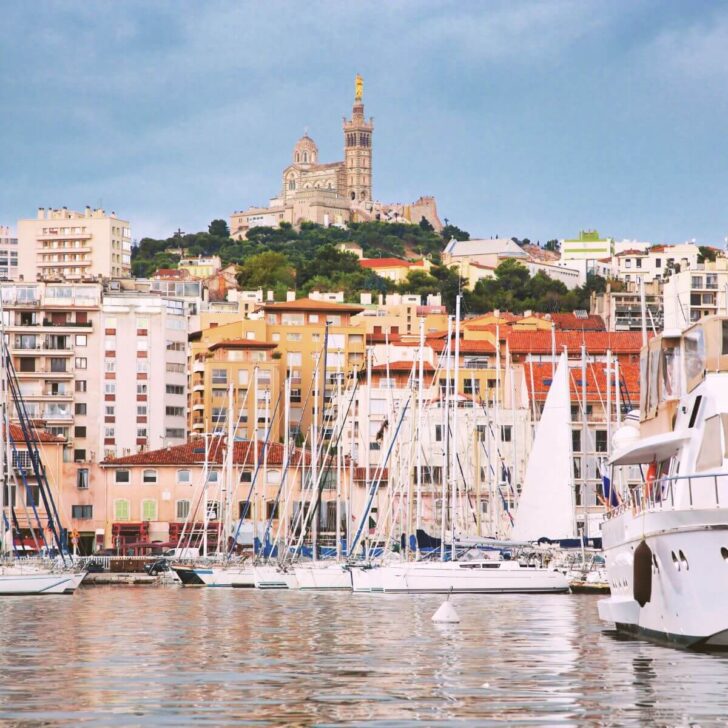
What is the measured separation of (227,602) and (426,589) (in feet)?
25.5

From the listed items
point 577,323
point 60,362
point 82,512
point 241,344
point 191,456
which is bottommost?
point 82,512

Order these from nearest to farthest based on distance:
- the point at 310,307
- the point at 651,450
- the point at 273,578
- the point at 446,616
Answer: the point at 651,450 < the point at 446,616 < the point at 273,578 < the point at 310,307

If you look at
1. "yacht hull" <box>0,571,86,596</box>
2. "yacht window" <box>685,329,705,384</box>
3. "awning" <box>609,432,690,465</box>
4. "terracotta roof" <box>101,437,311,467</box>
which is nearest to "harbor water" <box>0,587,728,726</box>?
"awning" <box>609,432,690,465</box>

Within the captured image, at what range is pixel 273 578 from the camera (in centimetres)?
7644

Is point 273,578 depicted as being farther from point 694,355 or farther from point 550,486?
point 694,355

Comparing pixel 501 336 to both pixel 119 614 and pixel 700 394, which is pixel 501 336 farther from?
pixel 700 394

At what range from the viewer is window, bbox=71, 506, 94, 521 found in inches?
4523

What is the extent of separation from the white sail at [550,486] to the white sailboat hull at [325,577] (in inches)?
506

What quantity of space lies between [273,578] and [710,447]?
48.9 metres

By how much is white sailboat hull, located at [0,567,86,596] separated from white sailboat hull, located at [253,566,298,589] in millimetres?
10856

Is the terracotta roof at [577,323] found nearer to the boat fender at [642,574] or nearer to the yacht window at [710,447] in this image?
the boat fender at [642,574]

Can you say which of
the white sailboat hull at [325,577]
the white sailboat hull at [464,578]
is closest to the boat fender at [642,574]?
the white sailboat hull at [464,578]

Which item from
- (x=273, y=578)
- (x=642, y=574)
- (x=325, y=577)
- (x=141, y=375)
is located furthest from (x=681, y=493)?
(x=141, y=375)

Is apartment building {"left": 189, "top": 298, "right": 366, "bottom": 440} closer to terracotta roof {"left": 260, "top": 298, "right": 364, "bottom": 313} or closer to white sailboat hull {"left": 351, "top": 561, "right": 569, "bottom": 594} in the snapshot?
terracotta roof {"left": 260, "top": 298, "right": 364, "bottom": 313}
